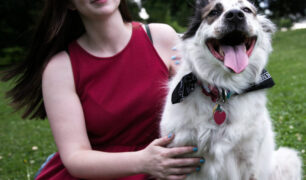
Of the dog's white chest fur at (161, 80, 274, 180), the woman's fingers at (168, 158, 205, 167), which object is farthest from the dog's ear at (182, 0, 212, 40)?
the woman's fingers at (168, 158, 205, 167)

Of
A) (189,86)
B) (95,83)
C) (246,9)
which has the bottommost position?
(95,83)

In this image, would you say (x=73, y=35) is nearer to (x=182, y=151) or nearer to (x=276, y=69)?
(x=182, y=151)

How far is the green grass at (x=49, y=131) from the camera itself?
15.0 feet

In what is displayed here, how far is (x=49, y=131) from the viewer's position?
7578mm

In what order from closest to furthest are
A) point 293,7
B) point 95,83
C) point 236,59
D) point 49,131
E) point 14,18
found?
point 236,59 < point 95,83 < point 49,131 < point 14,18 < point 293,7

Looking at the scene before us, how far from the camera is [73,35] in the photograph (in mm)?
2816

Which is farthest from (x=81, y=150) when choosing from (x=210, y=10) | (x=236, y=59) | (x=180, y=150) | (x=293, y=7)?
(x=293, y=7)

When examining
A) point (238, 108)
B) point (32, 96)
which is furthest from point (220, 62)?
point (32, 96)

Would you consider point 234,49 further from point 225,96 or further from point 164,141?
point 164,141

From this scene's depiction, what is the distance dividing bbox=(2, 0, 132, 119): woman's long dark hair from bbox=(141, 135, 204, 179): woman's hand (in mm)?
1159

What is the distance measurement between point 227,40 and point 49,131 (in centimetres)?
623

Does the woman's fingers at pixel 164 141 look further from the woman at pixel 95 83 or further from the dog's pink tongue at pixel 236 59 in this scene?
the dog's pink tongue at pixel 236 59

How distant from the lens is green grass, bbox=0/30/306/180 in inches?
181

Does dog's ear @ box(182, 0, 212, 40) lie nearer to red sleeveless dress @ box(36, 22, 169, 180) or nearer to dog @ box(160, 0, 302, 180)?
dog @ box(160, 0, 302, 180)
